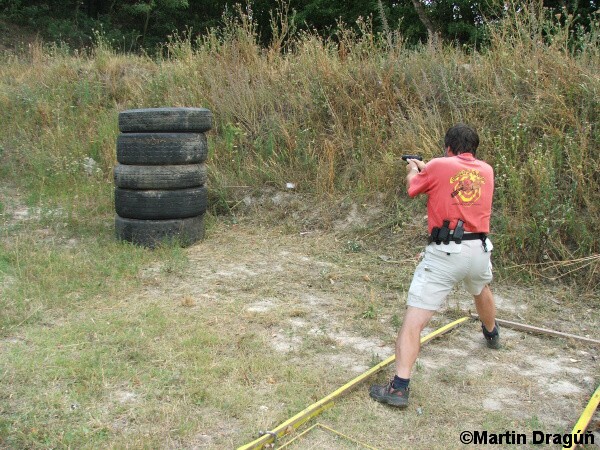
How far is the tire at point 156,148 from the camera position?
23.5ft

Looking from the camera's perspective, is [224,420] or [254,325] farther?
[254,325]

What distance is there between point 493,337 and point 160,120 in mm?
4293

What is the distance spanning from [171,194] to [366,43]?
4228 millimetres

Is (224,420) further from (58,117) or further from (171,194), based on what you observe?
(58,117)

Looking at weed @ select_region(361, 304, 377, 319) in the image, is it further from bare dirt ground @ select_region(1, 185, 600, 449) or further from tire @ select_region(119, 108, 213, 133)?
tire @ select_region(119, 108, 213, 133)

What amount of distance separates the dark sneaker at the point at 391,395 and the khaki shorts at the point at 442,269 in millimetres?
542

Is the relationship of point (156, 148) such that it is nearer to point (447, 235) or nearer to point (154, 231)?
point (154, 231)

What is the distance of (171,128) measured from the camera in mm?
7242

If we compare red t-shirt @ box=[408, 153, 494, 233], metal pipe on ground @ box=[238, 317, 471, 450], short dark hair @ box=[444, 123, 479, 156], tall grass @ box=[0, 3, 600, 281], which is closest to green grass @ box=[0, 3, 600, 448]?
tall grass @ box=[0, 3, 600, 281]

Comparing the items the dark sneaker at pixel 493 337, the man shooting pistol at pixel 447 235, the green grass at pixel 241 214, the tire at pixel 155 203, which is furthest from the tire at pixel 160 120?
the dark sneaker at pixel 493 337

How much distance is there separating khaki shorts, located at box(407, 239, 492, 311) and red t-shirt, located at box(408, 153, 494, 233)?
0.13 meters

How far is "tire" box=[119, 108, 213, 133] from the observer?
7211 mm

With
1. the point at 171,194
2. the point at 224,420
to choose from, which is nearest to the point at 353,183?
the point at 171,194

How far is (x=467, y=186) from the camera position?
4.09 meters
